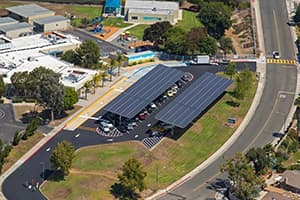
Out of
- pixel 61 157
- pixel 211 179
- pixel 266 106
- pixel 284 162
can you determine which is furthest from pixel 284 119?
pixel 61 157

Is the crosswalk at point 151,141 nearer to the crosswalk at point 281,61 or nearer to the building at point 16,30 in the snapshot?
the crosswalk at point 281,61

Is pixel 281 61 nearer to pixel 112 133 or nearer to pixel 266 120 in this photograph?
pixel 266 120

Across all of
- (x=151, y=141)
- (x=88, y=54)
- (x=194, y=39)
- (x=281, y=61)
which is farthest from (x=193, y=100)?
(x=281, y=61)

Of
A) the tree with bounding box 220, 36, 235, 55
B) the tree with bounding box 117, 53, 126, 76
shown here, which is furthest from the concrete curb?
the tree with bounding box 117, 53, 126, 76

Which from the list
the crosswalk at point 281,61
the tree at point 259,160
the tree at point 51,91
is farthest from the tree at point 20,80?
the crosswalk at point 281,61

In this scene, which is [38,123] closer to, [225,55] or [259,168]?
[259,168]

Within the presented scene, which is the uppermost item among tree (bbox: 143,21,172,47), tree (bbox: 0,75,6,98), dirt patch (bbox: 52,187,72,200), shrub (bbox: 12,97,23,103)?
tree (bbox: 143,21,172,47)

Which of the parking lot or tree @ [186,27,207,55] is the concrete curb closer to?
the parking lot
